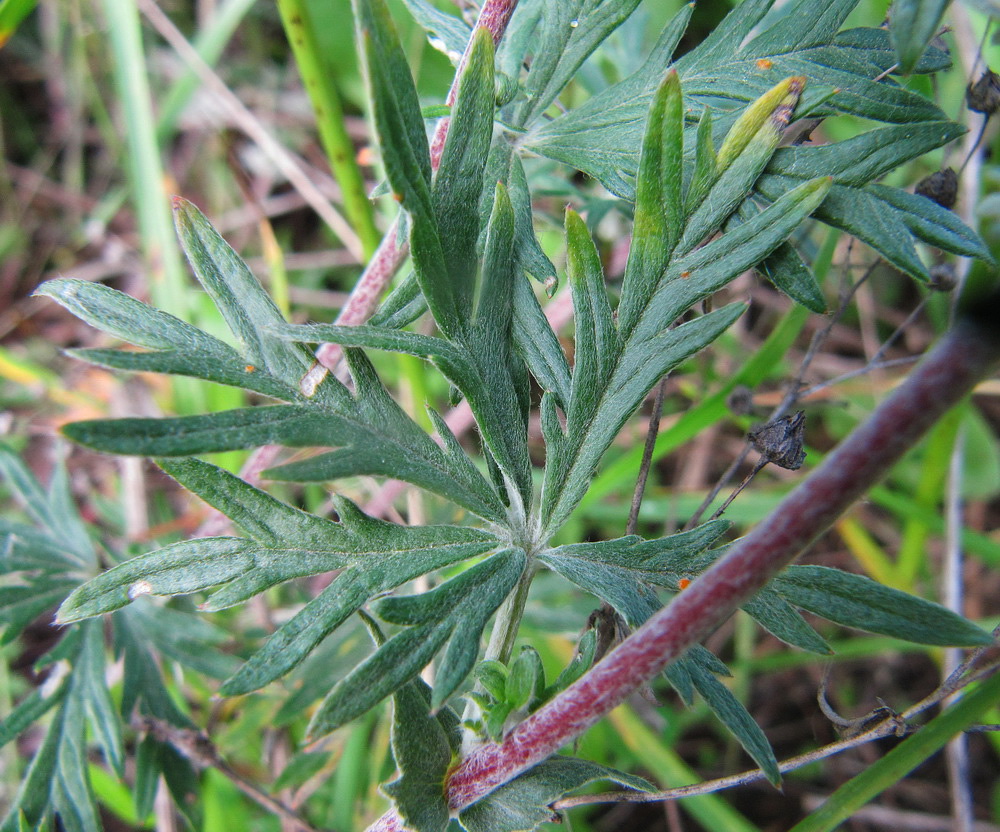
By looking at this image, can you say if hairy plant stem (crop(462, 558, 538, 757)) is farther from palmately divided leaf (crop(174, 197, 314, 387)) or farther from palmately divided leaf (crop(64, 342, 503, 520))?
palmately divided leaf (crop(174, 197, 314, 387))

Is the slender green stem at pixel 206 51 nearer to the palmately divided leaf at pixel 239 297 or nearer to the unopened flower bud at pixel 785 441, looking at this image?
the palmately divided leaf at pixel 239 297

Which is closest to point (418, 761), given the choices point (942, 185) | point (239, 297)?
point (239, 297)

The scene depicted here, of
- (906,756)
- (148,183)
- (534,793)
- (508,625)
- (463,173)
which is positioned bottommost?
(906,756)

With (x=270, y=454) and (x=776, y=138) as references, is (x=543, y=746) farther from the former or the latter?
(x=270, y=454)

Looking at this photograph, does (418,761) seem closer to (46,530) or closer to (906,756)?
(906,756)

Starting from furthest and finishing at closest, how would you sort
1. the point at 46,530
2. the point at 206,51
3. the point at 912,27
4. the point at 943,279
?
the point at 206,51, the point at 46,530, the point at 943,279, the point at 912,27

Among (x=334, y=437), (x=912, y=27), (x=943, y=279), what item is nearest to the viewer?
(x=912, y=27)
